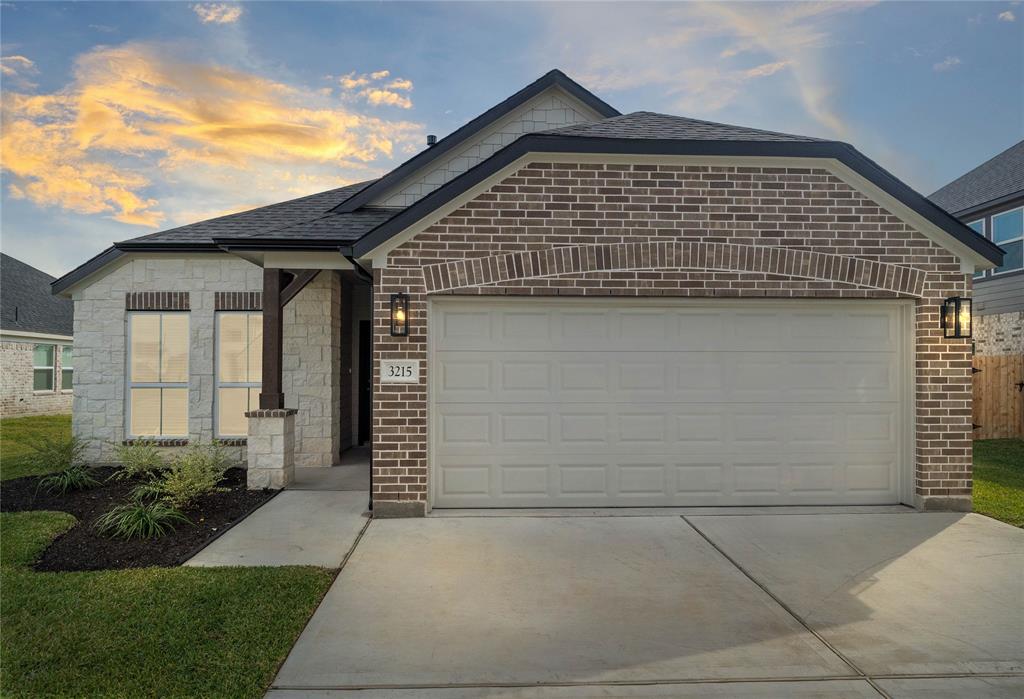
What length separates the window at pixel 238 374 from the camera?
10305 millimetres

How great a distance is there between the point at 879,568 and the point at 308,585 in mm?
5004

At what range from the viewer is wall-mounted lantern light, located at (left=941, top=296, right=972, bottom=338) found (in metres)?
7.07

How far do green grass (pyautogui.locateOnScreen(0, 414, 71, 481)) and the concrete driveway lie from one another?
7896 mm

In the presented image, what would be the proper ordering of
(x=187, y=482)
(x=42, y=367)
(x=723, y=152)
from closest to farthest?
(x=723, y=152)
(x=187, y=482)
(x=42, y=367)

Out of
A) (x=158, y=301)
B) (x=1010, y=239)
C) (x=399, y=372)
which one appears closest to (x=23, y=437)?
(x=158, y=301)

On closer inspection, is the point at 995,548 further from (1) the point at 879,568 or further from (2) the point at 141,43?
(2) the point at 141,43

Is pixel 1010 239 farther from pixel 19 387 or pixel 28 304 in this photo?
pixel 28 304

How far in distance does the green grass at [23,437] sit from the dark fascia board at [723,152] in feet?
26.5

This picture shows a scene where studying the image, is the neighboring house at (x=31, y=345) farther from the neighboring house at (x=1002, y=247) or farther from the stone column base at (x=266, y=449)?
the neighboring house at (x=1002, y=247)

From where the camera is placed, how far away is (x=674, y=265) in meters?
7.10

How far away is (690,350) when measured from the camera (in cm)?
730

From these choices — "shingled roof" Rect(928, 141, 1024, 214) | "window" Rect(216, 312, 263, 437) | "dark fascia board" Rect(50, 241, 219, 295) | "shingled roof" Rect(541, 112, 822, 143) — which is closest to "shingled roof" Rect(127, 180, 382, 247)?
"dark fascia board" Rect(50, 241, 219, 295)

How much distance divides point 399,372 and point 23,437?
13.4 metres

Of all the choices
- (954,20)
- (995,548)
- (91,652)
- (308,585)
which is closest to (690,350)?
(995,548)
